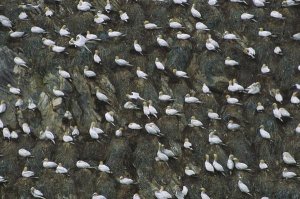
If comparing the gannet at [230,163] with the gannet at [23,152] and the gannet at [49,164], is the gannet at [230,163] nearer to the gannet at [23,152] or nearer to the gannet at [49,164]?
the gannet at [49,164]

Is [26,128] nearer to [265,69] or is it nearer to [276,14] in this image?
[265,69]

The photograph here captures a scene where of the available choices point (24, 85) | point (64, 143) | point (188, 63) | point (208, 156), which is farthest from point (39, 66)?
point (208, 156)

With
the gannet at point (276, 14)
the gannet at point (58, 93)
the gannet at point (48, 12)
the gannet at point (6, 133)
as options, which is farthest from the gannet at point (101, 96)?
the gannet at point (276, 14)

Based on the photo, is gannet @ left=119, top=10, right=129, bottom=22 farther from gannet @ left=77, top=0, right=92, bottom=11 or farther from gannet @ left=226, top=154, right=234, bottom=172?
gannet @ left=226, top=154, right=234, bottom=172

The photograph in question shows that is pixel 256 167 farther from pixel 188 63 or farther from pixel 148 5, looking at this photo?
pixel 148 5

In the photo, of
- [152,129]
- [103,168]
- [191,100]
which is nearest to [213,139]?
[191,100]

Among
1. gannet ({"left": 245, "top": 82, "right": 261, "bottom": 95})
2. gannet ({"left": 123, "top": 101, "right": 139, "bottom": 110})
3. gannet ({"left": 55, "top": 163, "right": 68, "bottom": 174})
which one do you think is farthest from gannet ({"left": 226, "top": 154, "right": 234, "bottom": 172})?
gannet ({"left": 55, "top": 163, "right": 68, "bottom": 174})

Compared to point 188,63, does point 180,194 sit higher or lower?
lower
